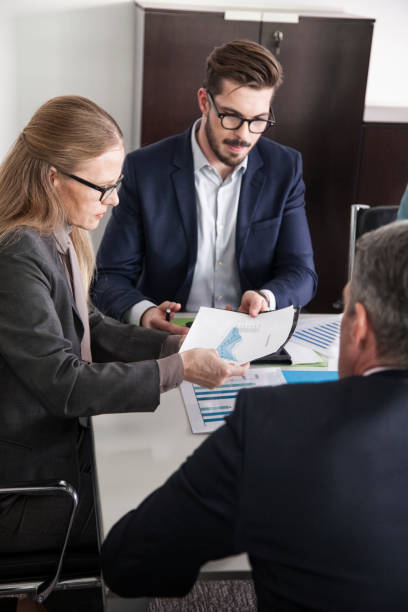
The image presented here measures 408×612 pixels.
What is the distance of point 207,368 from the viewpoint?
1675 mm

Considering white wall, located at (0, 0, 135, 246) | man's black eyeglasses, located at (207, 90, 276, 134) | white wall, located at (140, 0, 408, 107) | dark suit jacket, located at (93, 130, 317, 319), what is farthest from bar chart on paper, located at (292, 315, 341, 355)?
white wall, located at (140, 0, 408, 107)

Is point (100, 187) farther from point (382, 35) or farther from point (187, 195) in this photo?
point (382, 35)

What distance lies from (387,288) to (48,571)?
106 centimetres

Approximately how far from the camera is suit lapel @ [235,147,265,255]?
8.50ft

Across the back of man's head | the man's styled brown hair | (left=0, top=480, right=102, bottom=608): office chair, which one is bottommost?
(left=0, top=480, right=102, bottom=608): office chair

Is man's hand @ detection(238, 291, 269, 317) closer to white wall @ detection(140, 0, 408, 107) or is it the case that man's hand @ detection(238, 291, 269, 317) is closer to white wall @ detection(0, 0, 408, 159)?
white wall @ detection(0, 0, 408, 159)

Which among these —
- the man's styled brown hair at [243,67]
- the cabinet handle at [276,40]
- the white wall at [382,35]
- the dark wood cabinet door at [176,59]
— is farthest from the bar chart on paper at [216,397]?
the white wall at [382,35]

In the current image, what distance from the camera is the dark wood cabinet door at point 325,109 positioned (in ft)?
12.3

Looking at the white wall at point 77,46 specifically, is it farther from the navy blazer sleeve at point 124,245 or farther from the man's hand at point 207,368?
the man's hand at point 207,368

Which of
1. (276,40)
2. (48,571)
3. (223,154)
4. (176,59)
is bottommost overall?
(48,571)

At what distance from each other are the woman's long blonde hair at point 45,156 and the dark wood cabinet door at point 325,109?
91.5 inches

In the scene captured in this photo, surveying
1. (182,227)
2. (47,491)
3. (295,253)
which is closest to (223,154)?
(182,227)

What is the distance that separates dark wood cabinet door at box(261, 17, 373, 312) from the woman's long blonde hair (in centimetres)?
232

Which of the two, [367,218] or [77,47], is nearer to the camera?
[367,218]
